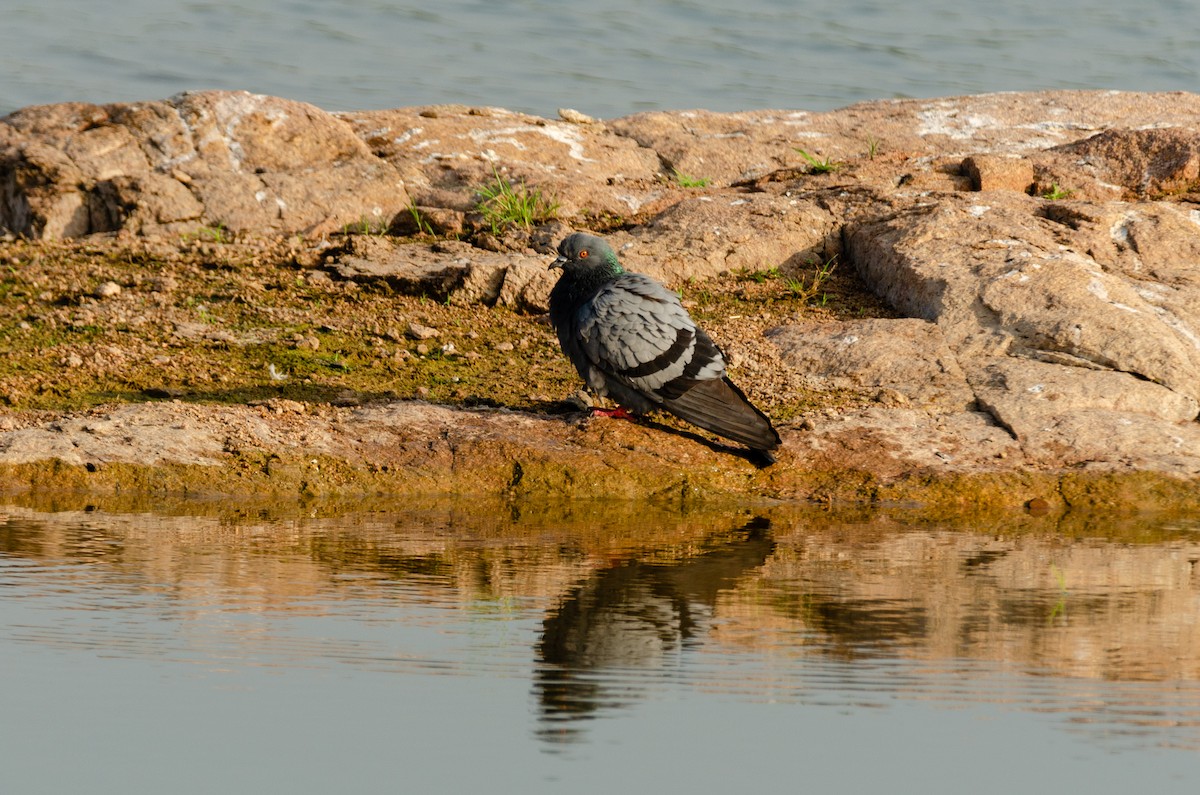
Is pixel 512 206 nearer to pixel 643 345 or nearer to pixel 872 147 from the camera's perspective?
pixel 872 147

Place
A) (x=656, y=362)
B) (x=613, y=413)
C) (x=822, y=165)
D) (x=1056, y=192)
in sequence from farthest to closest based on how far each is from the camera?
1. (x=822, y=165)
2. (x=1056, y=192)
3. (x=613, y=413)
4. (x=656, y=362)

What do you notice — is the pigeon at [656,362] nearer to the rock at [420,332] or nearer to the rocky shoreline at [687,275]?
the rocky shoreline at [687,275]

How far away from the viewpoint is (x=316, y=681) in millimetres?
3684

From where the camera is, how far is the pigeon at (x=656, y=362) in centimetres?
653

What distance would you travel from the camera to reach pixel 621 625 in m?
4.30

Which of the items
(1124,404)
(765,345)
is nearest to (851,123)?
(765,345)

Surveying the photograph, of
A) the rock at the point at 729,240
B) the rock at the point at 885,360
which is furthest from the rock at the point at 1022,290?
the rock at the point at 729,240

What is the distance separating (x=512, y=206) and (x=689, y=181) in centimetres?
144

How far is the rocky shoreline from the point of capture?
21.5ft

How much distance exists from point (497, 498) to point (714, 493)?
96cm

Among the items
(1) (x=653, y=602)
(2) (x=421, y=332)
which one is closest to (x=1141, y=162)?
(2) (x=421, y=332)

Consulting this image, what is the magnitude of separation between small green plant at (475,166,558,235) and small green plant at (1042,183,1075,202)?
3194mm

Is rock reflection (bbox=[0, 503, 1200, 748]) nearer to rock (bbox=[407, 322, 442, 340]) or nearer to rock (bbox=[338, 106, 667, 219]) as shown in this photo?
rock (bbox=[407, 322, 442, 340])

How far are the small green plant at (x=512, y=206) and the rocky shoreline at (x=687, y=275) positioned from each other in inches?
2.9
